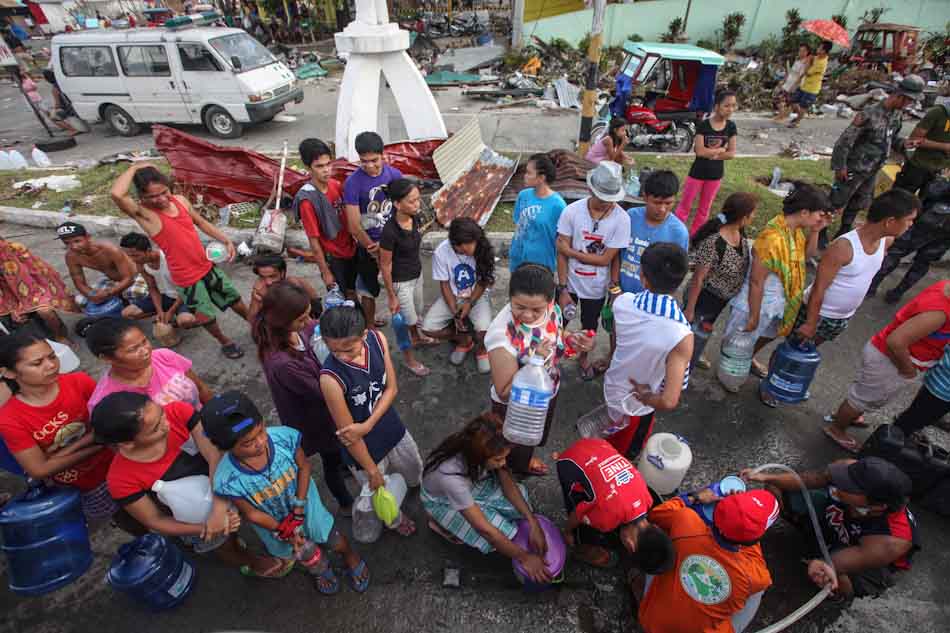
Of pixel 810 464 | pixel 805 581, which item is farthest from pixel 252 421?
pixel 810 464

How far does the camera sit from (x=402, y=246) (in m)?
3.76

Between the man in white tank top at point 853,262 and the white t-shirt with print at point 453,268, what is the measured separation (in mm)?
2571

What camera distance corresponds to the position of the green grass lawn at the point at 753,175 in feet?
21.0

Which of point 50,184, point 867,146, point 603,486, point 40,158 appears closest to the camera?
point 603,486

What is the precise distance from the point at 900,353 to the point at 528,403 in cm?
253

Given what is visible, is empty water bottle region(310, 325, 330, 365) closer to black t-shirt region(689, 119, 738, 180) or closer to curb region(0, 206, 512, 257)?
curb region(0, 206, 512, 257)

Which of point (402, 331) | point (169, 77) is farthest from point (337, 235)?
point (169, 77)

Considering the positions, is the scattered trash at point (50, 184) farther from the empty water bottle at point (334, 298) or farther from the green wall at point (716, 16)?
the green wall at point (716, 16)

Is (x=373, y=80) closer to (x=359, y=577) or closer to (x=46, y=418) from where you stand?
(x=46, y=418)

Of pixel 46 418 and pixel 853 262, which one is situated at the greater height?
pixel 853 262

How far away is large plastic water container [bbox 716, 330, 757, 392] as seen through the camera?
3637 mm

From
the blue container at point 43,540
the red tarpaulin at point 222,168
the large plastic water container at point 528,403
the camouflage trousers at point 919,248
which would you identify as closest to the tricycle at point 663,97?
the red tarpaulin at point 222,168

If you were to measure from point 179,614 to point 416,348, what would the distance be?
2.68 m

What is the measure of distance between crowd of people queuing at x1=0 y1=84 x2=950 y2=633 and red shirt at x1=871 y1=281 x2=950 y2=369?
1 cm
